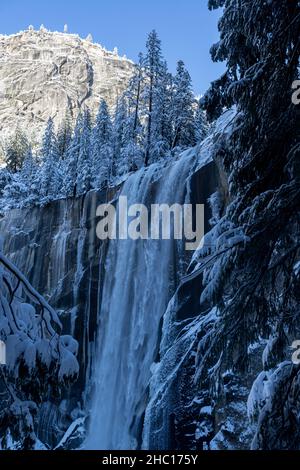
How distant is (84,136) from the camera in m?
42.2

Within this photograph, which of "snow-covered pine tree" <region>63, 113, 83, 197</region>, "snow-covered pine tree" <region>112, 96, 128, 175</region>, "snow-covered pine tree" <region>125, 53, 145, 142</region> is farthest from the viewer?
"snow-covered pine tree" <region>125, 53, 145, 142</region>

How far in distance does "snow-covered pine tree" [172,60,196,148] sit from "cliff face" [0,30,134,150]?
75.1 meters

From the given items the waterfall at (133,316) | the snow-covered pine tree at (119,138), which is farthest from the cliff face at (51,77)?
the waterfall at (133,316)

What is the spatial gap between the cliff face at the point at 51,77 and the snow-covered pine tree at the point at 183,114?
75.1m

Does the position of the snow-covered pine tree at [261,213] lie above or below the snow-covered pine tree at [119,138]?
below

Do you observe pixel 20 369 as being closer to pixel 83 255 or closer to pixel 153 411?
pixel 153 411

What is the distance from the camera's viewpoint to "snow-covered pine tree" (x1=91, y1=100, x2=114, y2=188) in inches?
1465

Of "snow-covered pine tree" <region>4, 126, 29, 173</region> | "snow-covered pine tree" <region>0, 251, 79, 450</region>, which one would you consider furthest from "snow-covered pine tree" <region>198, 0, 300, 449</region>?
"snow-covered pine tree" <region>4, 126, 29, 173</region>

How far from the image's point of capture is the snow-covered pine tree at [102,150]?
122 feet

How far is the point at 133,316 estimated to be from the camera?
83.5 ft

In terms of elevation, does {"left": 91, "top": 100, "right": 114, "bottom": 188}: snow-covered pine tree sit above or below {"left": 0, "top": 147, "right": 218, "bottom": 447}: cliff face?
above

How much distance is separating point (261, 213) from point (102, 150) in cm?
3333

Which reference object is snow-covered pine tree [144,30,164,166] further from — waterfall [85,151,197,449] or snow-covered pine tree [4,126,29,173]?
snow-covered pine tree [4,126,29,173]

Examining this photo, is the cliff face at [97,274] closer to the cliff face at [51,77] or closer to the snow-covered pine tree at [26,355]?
the snow-covered pine tree at [26,355]
